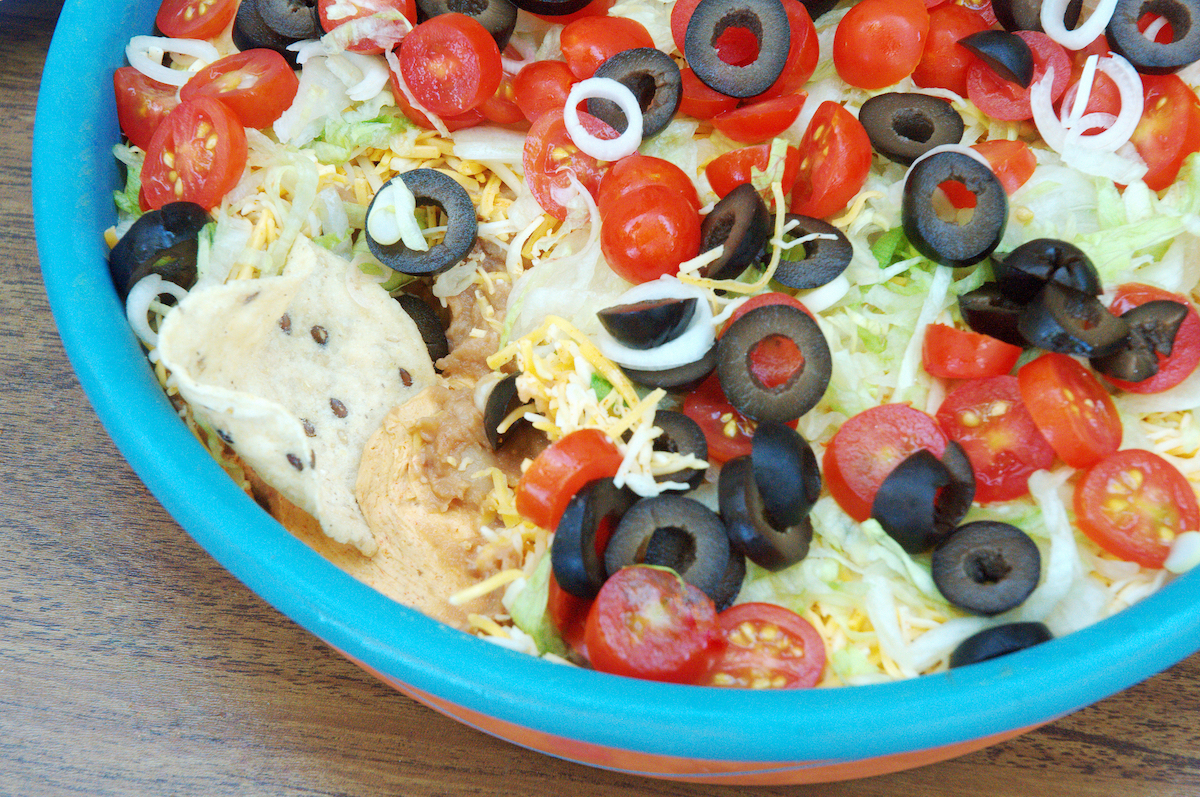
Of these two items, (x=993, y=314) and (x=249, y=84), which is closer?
(x=993, y=314)

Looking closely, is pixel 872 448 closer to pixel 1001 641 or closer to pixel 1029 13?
pixel 1001 641

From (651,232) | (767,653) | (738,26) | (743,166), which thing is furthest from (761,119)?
(767,653)

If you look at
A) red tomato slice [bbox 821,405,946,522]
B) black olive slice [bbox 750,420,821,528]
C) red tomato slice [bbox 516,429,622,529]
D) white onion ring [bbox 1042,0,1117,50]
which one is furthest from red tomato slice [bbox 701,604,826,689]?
white onion ring [bbox 1042,0,1117,50]

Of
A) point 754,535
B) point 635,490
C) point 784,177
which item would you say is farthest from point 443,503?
point 784,177

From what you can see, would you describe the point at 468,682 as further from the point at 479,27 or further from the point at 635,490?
the point at 479,27

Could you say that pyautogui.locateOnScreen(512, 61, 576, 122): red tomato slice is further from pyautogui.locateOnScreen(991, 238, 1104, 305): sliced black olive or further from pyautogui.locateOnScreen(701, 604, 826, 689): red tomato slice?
pyautogui.locateOnScreen(701, 604, 826, 689): red tomato slice

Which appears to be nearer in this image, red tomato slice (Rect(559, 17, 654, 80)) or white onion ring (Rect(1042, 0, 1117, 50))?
white onion ring (Rect(1042, 0, 1117, 50))
